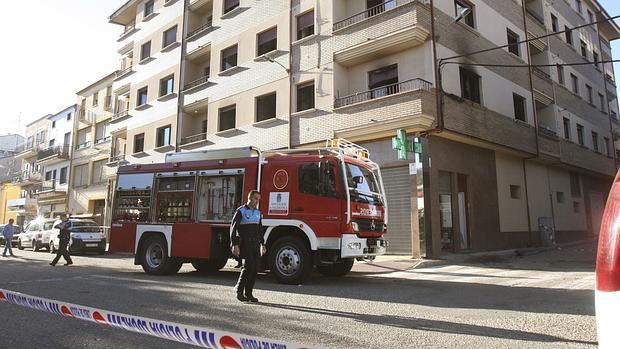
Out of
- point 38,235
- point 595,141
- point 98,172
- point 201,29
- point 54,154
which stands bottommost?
point 38,235

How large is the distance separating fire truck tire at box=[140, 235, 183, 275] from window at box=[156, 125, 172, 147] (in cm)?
1446

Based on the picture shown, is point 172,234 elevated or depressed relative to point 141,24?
depressed

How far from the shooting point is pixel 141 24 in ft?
95.3

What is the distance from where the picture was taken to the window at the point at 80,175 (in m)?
33.8

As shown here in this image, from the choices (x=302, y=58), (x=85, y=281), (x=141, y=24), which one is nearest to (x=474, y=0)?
(x=302, y=58)

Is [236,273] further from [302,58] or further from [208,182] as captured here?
[302,58]

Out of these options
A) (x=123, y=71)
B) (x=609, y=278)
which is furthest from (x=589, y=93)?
(x=609, y=278)

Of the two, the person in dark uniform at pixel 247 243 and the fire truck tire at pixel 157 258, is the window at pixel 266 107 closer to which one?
the fire truck tire at pixel 157 258

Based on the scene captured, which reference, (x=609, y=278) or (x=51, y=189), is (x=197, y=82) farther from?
(x=609, y=278)

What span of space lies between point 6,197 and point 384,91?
49999mm

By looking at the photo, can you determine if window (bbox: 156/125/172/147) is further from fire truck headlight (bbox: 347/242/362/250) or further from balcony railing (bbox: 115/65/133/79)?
fire truck headlight (bbox: 347/242/362/250)

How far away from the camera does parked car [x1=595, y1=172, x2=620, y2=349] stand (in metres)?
1.61

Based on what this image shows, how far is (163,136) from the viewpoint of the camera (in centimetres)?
2528

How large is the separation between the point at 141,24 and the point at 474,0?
70.1 feet
